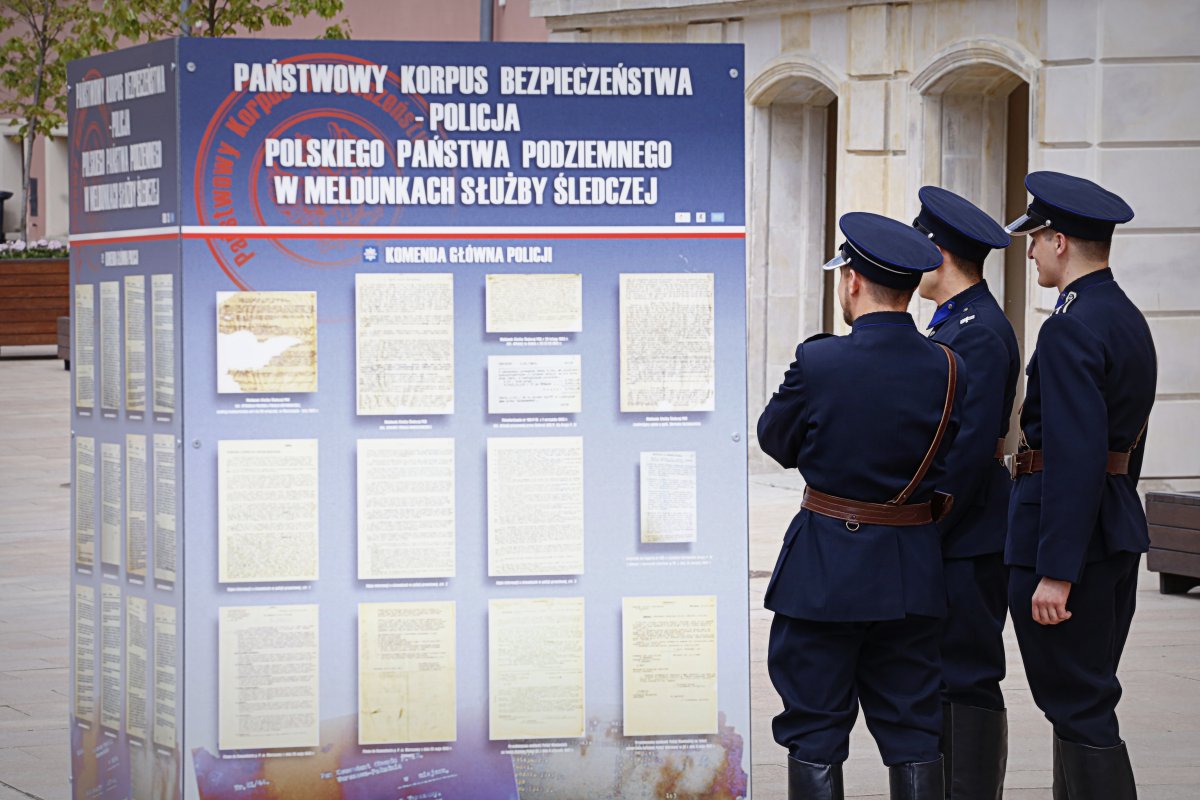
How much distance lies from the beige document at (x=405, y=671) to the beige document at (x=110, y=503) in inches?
29.6

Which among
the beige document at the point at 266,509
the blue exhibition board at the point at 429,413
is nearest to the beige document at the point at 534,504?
the blue exhibition board at the point at 429,413

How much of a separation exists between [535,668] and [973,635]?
4.36 feet

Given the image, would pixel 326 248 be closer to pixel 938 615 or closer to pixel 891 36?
pixel 938 615

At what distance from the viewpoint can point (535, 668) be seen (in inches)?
213

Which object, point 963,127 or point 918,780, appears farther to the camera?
point 963,127

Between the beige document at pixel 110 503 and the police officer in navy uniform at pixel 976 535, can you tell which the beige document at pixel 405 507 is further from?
the police officer in navy uniform at pixel 976 535

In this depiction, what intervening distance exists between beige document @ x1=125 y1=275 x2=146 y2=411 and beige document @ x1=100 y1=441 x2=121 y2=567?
0.55 feet

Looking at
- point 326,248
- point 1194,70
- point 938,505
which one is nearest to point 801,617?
point 938,505

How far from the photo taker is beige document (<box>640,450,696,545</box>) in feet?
17.9

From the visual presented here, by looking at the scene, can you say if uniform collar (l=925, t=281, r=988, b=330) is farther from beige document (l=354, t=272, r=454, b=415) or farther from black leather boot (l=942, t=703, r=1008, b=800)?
beige document (l=354, t=272, r=454, b=415)

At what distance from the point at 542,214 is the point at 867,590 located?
1288mm

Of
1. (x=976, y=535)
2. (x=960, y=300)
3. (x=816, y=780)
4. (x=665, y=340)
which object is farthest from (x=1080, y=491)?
(x=665, y=340)

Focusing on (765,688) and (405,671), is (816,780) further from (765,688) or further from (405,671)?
(765,688)

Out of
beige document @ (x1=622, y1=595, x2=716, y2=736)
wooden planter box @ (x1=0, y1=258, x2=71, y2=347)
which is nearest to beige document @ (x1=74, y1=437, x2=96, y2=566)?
beige document @ (x1=622, y1=595, x2=716, y2=736)
